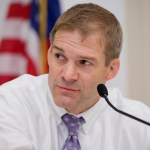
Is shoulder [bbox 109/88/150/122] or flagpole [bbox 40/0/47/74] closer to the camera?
shoulder [bbox 109/88/150/122]

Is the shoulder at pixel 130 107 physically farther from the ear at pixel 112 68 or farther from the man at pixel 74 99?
the ear at pixel 112 68

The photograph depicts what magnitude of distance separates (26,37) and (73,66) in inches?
50.9

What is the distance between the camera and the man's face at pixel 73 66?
127cm

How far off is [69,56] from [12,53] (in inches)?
50.1

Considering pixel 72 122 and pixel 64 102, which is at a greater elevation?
pixel 64 102

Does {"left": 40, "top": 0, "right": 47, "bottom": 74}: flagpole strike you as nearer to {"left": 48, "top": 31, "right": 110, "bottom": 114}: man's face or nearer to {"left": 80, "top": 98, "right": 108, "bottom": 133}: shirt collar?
{"left": 80, "top": 98, "right": 108, "bottom": 133}: shirt collar

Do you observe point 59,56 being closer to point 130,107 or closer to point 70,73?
point 70,73

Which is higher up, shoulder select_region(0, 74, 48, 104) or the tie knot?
shoulder select_region(0, 74, 48, 104)

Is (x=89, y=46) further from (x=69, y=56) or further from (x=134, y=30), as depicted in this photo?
(x=134, y=30)

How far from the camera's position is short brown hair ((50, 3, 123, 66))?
129 centimetres

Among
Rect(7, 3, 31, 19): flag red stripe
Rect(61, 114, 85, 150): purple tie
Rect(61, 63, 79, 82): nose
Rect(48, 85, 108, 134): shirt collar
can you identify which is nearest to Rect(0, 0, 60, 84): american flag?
Rect(7, 3, 31, 19): flag red stripe

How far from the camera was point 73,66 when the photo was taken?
4.18 feet

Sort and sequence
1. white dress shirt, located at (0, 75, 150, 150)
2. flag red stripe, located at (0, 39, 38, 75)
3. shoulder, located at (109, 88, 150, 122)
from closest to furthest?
white dress shirt, located at (0, 75, 150, 150), shoulder, located at (109, 88, 150, 122), flag red stripe, located at (0, 39, 38, 75)

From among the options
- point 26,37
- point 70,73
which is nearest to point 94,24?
point 70,73
